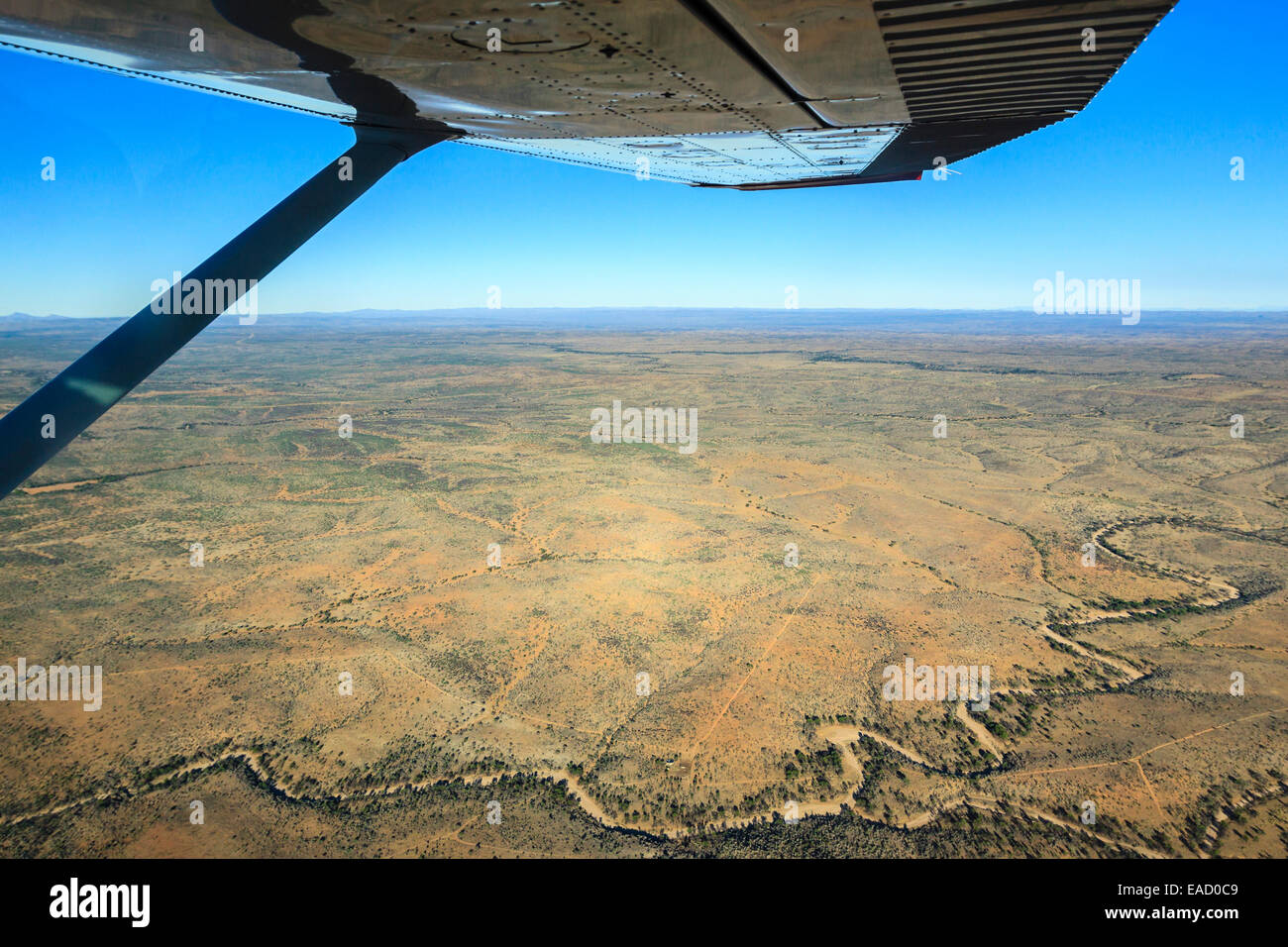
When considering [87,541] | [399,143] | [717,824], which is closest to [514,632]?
[717,824]

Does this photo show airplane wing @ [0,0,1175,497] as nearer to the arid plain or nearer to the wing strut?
the wing strut

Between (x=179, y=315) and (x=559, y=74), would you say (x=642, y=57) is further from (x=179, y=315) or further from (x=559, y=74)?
(x=179, y=315)

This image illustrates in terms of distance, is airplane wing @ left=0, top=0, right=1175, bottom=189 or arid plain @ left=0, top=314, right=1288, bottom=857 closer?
airplane wing @ left=0, top=0, right=1175, bottom=189

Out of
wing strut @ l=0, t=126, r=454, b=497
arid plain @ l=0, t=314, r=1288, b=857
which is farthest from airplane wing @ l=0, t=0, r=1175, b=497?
arid plain @ l=0, t=314, r=1288, b=857

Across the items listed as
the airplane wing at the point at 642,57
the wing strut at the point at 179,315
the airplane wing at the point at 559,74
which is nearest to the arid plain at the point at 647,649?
the wing strut at the point at 179,315

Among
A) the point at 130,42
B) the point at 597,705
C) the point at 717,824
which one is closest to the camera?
the point at 130,42

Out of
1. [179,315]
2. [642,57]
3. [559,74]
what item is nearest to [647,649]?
[179,315]
